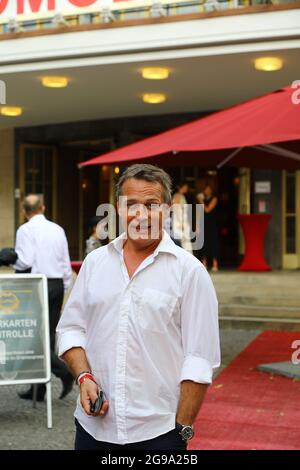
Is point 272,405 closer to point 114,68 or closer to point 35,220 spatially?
point 35,220

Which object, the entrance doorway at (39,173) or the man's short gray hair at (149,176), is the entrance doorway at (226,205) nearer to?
the entrance doorway at (39,173)

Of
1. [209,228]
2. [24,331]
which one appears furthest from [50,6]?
[24,331]

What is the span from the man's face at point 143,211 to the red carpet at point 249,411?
114 inches

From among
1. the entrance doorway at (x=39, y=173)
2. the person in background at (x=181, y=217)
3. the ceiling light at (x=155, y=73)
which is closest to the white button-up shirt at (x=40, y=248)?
the person in background at (x=181, y=217)

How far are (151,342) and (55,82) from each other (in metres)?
11.7

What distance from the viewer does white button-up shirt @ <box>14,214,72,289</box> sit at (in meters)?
6.71

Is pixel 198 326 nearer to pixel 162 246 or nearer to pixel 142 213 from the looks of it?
pixel 162 246

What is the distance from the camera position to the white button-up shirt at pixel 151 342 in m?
2.63

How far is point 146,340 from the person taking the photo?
264cm

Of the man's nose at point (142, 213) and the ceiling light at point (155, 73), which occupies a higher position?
the ceiling light at point (155, 73)

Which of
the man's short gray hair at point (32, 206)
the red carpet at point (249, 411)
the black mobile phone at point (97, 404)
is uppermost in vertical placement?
the man's short gray hair at point (32, 206)

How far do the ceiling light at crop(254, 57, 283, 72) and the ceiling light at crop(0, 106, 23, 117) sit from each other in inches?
249

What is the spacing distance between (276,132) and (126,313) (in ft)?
14.0

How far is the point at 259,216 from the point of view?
15273 mm
